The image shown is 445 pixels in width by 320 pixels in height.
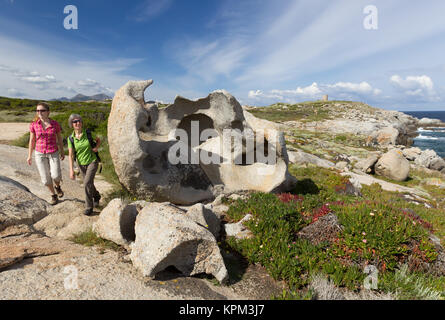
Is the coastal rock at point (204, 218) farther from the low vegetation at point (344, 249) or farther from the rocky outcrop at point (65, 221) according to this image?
the rocky outcrop at point (65, 221)

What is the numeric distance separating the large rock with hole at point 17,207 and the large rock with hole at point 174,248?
128 inches

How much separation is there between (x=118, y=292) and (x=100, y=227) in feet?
6.82

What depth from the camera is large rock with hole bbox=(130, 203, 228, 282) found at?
4.54 metres

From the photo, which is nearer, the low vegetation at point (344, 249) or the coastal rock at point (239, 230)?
the low vegetation at point (344, 249)

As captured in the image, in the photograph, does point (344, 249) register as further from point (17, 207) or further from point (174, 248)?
point (17, 207)

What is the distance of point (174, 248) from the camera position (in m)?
4.54

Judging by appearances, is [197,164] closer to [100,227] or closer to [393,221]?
[100,227]

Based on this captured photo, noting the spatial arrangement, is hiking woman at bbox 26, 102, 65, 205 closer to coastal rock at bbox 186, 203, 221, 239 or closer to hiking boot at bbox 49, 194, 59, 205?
hiking boot at bbox 49, 194, 59, 205

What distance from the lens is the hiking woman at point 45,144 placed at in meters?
6.91

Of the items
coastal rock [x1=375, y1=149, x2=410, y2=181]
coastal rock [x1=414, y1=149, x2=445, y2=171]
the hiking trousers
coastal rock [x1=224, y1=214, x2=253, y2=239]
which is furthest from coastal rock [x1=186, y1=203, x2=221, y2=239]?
coastal rock [x1=414, y1=149, x2=445, y2=171]

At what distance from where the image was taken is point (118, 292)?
4.06 meters

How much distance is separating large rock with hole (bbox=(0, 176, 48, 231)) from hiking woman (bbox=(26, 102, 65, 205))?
0.62 m

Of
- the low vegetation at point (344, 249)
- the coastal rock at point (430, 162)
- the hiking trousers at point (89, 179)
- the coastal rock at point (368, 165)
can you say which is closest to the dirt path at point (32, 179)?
the hiking trousers at point (89, 179)
